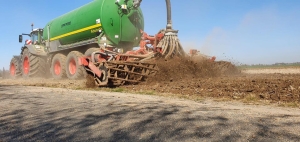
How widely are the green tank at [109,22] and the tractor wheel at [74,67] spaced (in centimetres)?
87

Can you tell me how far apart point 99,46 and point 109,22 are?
3.80ft

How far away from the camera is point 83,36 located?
43.2 feet

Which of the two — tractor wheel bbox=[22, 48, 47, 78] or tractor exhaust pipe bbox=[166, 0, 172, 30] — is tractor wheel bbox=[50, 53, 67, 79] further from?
tractor exhaust pipe bbox=[166, 0, 172, 30]

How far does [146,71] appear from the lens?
30.3 feet

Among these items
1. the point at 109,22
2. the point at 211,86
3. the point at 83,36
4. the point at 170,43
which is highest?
the point at 109,22

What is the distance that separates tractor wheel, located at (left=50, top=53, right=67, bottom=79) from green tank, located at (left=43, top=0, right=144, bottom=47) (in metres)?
1.36

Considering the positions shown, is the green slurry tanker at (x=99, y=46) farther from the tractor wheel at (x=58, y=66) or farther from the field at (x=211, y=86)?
the field at (x=211, y=86)

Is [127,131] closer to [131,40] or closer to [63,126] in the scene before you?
[63,126]

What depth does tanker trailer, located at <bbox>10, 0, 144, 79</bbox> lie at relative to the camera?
472 inches

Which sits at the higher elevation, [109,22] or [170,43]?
[109,22]

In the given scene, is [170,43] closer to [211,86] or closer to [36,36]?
[211,86]

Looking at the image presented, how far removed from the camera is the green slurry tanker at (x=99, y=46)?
359 inches

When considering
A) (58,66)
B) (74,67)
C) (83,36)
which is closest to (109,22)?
(83,36)

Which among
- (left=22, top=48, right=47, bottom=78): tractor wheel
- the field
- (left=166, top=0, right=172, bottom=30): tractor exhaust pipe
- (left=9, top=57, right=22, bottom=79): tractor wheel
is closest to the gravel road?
the field
